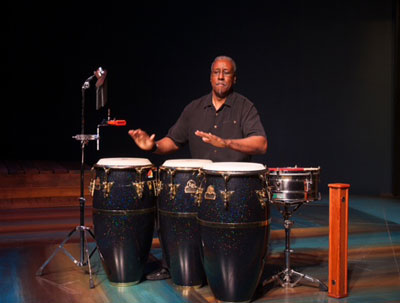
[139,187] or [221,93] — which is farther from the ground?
[221,93]

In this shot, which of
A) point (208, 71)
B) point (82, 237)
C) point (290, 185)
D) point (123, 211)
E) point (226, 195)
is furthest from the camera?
point (208, 71)

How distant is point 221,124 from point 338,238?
3.50 ft

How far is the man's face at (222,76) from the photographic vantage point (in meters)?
3.29

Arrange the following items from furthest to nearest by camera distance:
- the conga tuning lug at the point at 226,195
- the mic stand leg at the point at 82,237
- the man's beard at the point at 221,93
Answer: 1. the mic stand leg at the point at 82,237
2. the man's beard at the point at 221,93
3. the conga tuning lug at the point at 226,195

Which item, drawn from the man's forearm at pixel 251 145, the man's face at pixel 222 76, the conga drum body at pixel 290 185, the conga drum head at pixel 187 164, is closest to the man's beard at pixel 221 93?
the man's face at pixel 222 76

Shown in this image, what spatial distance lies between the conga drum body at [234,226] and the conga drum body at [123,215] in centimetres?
52

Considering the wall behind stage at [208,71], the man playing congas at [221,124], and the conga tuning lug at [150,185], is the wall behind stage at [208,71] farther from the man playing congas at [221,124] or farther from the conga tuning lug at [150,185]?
the conga tuning lug at [150,185]

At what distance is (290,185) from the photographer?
308 centimetres

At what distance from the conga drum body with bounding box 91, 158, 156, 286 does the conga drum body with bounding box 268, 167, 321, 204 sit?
833 mm

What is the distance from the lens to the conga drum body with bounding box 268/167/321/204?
3.07 meters

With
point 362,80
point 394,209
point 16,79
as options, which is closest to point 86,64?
point 16,79

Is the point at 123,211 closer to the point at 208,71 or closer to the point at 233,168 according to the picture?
the point at 233,168

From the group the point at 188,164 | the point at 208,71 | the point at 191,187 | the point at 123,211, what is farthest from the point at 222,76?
the point at 208,71

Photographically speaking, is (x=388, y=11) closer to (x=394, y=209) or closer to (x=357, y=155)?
(x=357, y=155)
